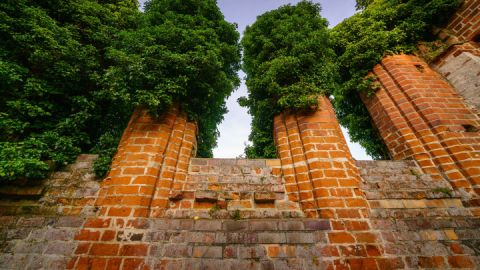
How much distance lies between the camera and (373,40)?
458 centimetres

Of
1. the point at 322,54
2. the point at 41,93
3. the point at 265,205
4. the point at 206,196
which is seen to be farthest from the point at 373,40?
the point at 41,93

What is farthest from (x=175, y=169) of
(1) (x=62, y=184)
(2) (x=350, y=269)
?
(2) (x=350, y=269)

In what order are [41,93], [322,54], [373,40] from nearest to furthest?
[41,93] → [322,54] → [373,40]

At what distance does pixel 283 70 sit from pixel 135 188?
9.21 ft

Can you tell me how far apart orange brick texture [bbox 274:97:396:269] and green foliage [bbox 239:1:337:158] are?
11.3 inches

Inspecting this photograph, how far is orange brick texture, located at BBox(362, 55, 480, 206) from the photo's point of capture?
293 centimetres

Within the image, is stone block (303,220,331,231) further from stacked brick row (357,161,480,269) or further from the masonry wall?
the masonry wall

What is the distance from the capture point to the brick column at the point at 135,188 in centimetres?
207

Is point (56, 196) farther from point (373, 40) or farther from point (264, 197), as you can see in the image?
point (373, 40)

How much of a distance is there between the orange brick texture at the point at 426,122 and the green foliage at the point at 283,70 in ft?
4.17

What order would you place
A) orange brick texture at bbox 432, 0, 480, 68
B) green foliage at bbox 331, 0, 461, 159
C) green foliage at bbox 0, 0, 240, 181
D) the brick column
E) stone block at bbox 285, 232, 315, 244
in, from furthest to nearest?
green foliage at bbox 331, 0, 461, 159
orange brick texture at bbox 432, 0, 480, 68
green foliage at bbox 0, 0, 240, 181
stone block at bbox 285, 232, 315, 244
the brick column

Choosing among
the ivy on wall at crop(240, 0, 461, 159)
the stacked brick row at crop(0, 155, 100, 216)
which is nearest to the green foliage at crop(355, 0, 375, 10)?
the ivy on wall at crop(240, 0, 461, 159)

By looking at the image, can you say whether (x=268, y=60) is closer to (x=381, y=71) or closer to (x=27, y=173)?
(x=381, y=71)

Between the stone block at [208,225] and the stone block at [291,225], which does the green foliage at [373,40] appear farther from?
the stone block at [208,225]
